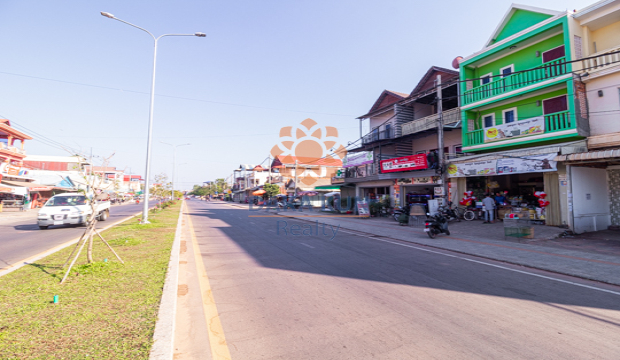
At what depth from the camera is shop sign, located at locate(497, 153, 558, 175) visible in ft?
43.4

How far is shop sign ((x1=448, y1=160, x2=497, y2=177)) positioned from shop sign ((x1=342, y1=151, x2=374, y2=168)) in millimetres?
9750

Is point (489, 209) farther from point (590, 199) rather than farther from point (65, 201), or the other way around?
point (65, 201)

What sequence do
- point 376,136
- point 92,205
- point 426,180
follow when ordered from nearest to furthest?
point 92,205, point 426,180, point 376,136

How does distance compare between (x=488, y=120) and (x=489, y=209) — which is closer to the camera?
(x=489, y=209)

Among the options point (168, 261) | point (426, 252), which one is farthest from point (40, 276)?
point (426, 252)

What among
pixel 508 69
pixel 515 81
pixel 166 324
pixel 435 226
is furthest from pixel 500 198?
pixel 166 324

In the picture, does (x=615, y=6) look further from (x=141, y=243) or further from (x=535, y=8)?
(x=141, y=243)

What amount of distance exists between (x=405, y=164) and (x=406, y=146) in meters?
4.98

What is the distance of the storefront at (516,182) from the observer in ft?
45.7

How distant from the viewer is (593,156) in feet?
36.4

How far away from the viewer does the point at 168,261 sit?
7.23 metres

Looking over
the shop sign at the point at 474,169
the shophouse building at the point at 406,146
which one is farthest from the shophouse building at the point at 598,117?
the shophouse building at the point at 406,146

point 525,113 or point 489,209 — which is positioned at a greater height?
point 525,113

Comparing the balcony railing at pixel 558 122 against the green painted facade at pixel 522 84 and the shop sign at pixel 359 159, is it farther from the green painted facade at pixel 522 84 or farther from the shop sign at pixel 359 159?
the shop sign at pixel 359 159
